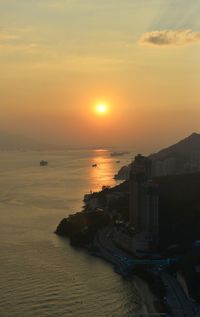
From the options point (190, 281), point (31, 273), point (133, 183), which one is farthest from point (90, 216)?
point (190, 281)

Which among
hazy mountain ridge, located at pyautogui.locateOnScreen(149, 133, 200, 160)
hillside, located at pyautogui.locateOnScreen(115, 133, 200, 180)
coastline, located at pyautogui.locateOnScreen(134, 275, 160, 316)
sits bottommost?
coastline, located at pyautogui.locateOnScreen(134, 275, 160, 316)

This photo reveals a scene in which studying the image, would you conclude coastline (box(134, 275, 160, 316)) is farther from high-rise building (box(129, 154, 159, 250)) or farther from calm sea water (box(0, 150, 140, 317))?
high-rise building (box(129, 154, 159, 250))

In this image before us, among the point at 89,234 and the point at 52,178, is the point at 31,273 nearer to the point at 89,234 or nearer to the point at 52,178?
the point at 89,234

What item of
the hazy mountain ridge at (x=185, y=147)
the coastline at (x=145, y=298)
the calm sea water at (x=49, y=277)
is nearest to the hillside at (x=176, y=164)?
the hazy mountain ridge at (x=185, y=147)

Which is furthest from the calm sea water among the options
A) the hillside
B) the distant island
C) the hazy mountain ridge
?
the hazy mountain ridge

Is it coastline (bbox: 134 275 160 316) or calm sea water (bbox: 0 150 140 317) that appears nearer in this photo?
calm sea water (bbox: 0 150 140 317)

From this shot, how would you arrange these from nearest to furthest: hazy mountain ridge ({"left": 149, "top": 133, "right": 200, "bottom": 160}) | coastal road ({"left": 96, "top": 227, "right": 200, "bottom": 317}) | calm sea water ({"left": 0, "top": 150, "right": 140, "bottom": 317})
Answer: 1. coastal road ({"left": 96, "top": 227, "right": 200, "bottom": 317})
2. calm sea water ({"left": 0, "top": 150, "right": 140, "bottom": 317})
3. hazy mountain ridge ({"left": 149, "top": 133, "right": 200, "bottom": 160})

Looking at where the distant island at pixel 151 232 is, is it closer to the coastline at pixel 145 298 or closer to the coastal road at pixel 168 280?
the coastal road at pixel 168 280

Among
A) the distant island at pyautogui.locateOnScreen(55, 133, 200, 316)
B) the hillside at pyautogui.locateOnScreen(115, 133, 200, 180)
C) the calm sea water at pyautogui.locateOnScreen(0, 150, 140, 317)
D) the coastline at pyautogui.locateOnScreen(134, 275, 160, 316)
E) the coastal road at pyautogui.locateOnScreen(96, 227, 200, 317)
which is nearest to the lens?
the coastal road at pyautogui.locateOnScreen(96, 227, 200, 317)
